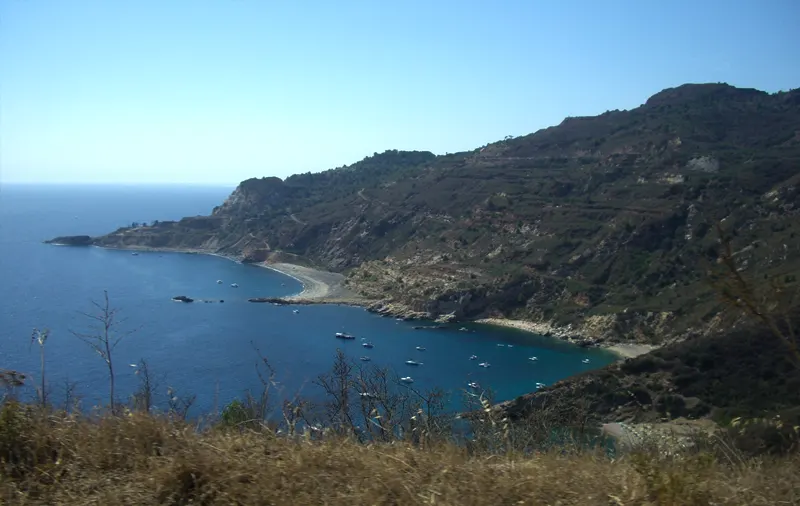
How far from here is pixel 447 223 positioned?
54812mm

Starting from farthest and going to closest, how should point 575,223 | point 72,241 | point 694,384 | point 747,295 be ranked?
point 72,241
point 575,223
point 694,384
point 747,295

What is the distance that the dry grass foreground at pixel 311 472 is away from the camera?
2074 mm

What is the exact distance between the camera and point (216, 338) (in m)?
35.8

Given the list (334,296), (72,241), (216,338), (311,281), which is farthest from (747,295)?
(72,241)

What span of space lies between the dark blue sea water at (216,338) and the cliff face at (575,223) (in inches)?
172

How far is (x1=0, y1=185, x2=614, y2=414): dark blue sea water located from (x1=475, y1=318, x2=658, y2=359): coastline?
860 mm

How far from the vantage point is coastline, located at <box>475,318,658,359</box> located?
33.4m

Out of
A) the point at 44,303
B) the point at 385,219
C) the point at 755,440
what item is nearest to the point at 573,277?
the point at 385,219

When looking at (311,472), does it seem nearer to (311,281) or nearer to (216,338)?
(216,338)

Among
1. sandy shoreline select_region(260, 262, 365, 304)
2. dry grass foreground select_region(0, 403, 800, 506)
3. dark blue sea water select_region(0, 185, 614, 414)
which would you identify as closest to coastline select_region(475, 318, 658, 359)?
dark blue sea water select_region(0, 185, 614, 414)

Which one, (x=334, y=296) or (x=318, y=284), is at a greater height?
(x=318, y=284)

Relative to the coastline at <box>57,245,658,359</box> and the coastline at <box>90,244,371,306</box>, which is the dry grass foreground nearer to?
the coastline at <box>57,245,658,359</box>

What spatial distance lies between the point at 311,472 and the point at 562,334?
122 feet

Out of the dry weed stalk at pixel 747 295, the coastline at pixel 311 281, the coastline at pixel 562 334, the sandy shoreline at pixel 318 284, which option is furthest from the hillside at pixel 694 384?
the sandy shoreline at pixel 318 284
